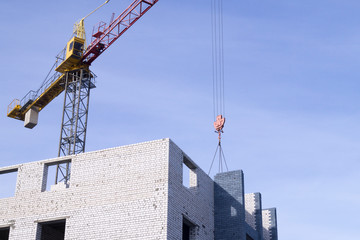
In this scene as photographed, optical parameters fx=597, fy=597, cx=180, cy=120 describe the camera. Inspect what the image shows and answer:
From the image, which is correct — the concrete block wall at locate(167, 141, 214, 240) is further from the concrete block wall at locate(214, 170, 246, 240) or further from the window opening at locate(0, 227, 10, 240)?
the window opening at locate(0, 227, 10, 240)

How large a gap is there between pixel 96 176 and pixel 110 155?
0.95m

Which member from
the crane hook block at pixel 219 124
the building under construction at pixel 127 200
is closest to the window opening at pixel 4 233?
the building under construction at pixel 127 200

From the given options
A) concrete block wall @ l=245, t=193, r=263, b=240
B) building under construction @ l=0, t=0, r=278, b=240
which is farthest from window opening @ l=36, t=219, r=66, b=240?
concrete block wall @ l=245, t=193, r=263, b=240

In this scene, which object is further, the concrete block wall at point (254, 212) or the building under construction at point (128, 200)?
the concrete block wall at point (254, 212)

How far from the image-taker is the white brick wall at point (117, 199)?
69.3ft

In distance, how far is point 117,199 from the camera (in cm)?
2180

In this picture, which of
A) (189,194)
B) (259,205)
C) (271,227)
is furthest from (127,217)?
(271,227)

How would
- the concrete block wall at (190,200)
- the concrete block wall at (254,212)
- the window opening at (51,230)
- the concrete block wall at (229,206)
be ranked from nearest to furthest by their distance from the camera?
the concrete block wall at (190,200) < the window opening at (51,230) < the concrete block wall at (229,206) < the concrete block wall at (254,212)

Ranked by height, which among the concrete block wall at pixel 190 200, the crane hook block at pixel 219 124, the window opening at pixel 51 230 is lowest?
the window opening at pixel 51 230

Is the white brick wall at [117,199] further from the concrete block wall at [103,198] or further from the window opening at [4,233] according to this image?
the window opening at [4,233]

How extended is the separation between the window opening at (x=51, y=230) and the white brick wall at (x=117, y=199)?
418mm

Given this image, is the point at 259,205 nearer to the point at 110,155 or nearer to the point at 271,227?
the point at 271,227

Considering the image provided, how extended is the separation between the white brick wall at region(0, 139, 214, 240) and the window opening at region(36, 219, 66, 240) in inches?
16.5

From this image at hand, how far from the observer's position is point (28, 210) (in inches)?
916
